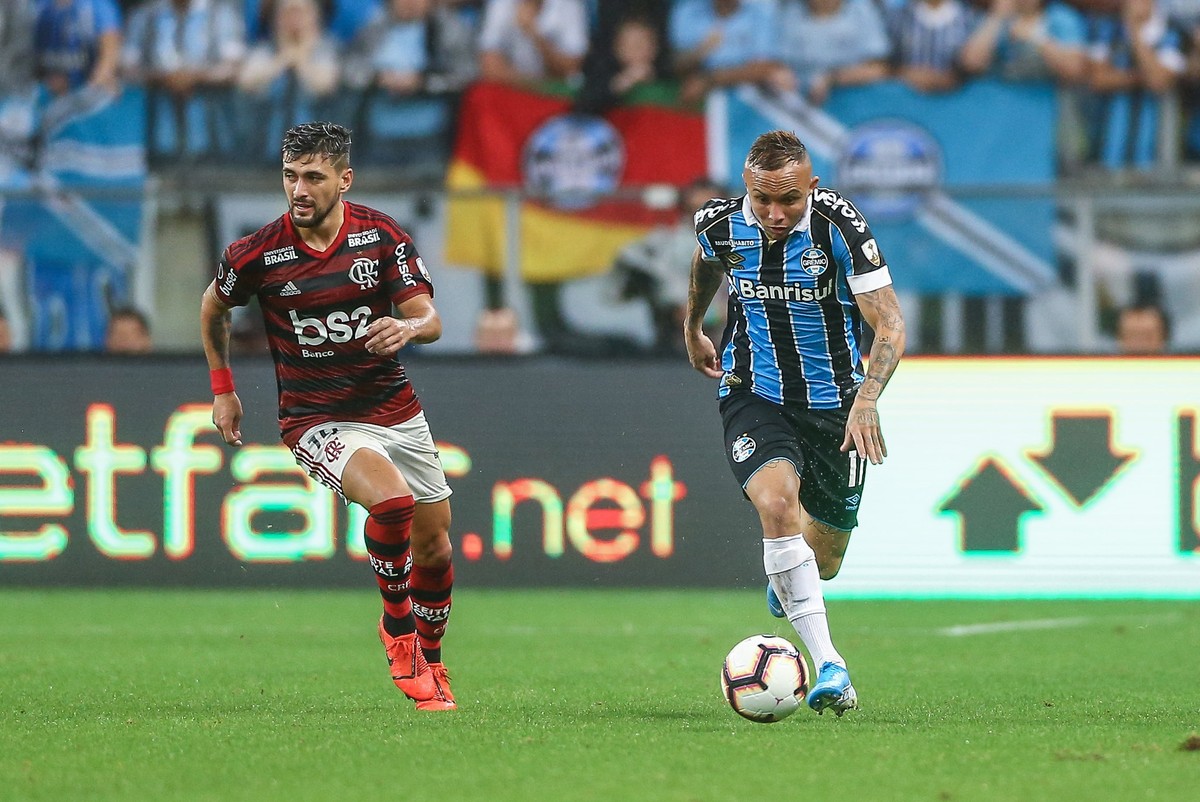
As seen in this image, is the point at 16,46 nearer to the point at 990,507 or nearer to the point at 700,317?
the point at 990,507

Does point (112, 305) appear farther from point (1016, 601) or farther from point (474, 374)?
point (1016, 601)

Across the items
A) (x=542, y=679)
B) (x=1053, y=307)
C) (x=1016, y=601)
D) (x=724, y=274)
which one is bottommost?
(x=1016, y=601)

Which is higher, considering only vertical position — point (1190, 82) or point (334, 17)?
point (334, 17)

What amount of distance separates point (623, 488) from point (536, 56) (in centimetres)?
376

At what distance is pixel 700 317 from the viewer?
25.7 ft

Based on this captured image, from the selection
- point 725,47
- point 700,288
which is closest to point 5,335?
point 725,47

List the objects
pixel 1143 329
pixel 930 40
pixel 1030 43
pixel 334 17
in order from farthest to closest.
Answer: pixel 334 17 < pixel 930 40 < pixel 1030 43 < pixel 1143 329

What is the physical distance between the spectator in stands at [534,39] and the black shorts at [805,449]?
7.16 metres

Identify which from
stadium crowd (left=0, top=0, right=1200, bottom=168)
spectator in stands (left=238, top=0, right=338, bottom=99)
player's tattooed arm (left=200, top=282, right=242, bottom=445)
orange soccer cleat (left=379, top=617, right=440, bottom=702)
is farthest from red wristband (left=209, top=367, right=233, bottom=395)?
spectator in stands (left=238, top=0, right=338, bottom=99)

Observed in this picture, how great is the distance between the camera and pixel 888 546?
12562mm

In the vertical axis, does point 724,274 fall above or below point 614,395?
above

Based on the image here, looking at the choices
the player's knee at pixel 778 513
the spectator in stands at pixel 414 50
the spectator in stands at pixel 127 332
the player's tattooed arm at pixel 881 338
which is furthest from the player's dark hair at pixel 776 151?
the spectator in stands at pixel 414 50

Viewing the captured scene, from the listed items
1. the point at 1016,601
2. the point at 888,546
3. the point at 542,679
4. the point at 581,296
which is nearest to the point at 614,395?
the point at 581,296

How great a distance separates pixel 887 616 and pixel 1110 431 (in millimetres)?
2206
